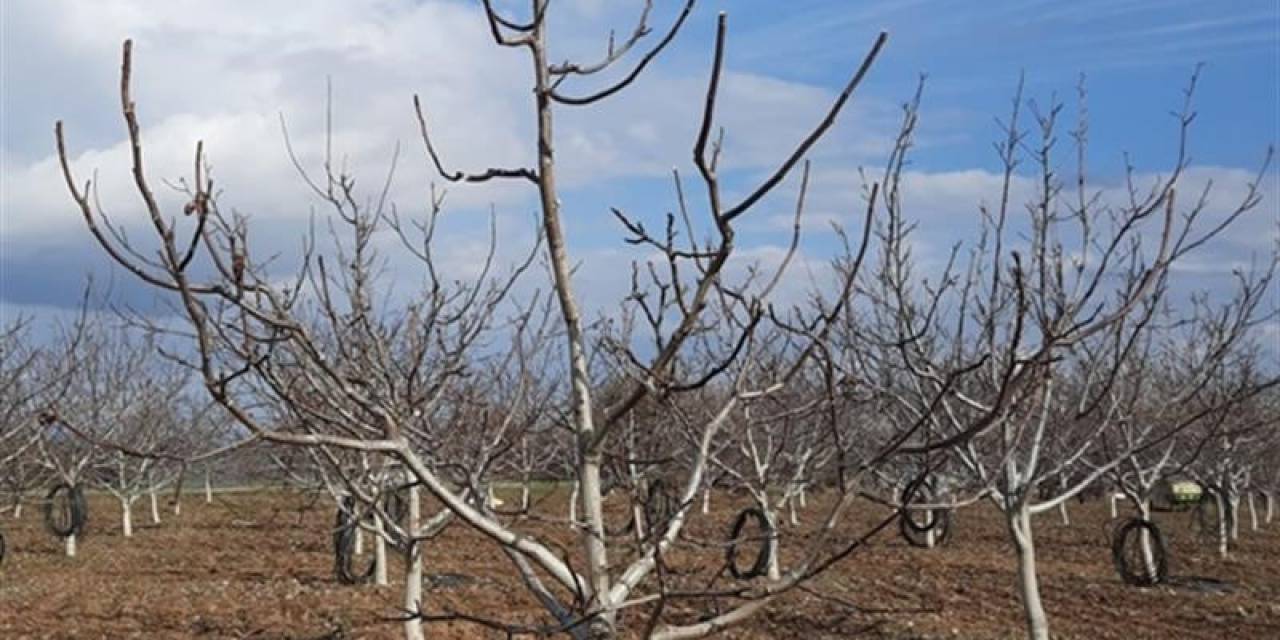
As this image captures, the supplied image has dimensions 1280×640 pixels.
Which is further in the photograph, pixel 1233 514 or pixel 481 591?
pixel 1233 514

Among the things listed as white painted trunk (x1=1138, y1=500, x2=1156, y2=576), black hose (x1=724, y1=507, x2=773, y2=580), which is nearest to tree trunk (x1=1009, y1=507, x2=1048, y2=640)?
black hose (x1=724, y1=507, x2=773, y2=580)

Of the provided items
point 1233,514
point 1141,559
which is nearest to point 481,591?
point 1141,559

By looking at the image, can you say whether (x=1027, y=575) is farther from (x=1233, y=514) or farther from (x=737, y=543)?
(x=1233, y=514)

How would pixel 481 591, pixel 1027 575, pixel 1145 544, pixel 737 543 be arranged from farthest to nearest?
pixel 1145 544, pixel 481 591, pixel 1027 575, pixel 737 543

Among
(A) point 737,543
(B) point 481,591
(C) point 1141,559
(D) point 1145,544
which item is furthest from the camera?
(C) point 1141,559

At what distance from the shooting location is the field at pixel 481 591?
13633 millimetres

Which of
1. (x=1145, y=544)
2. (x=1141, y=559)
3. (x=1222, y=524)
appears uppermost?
(x=1145, y=544)

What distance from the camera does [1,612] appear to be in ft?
49.6

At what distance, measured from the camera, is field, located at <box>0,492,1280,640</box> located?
44.7 ft

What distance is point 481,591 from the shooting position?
16516 millimetres

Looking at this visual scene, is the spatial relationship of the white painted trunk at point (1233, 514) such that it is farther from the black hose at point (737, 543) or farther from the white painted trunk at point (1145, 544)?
the black hose at point (737, 543)

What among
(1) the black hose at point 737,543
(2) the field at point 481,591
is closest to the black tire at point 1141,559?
(2) the field at point 481,591

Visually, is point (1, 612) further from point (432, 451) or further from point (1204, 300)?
point (1204, 300)

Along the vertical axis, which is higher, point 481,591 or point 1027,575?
point 1027,575
